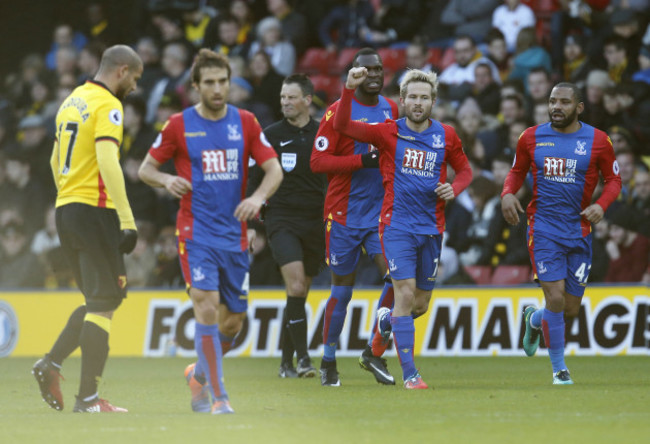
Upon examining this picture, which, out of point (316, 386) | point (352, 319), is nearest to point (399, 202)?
point (316, 386)

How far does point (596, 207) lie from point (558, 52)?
302 inches

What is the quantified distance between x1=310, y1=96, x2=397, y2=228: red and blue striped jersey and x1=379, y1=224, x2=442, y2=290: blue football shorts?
76 centimetres

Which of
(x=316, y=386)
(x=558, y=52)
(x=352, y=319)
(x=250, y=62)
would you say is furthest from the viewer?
(x=250, y=62)

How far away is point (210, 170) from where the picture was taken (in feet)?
26.2

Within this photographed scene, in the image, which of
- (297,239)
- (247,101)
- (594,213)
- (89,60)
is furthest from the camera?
(89,60)

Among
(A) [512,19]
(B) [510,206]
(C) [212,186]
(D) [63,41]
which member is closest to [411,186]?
(B) [510,206]

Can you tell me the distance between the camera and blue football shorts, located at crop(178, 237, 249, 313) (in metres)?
7.84

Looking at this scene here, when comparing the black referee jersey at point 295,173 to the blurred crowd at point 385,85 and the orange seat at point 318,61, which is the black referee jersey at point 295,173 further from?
the orange seat at point 318,61

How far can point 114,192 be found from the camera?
8281 mm

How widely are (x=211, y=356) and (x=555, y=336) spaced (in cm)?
374

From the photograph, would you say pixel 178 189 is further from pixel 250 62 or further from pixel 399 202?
pixel 250 62

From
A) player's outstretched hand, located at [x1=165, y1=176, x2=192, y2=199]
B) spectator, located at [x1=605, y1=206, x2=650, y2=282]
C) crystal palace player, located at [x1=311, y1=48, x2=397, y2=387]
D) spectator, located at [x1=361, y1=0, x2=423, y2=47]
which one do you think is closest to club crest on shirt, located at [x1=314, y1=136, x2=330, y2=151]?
crystal palace player, located at [x1=311, y1=48, x2=397, y2=387]

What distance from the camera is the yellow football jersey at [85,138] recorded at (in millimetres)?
8445

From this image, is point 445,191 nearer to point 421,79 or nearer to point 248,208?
point 421,79
